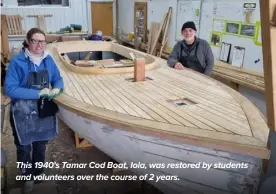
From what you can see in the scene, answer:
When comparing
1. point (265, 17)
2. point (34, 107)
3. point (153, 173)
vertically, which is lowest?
point (153, 173)

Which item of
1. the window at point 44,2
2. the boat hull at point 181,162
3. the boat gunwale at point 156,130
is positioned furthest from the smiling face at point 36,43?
the window at point 44,2

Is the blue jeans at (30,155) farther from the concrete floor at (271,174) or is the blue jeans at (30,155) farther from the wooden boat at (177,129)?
the concrete floor at (271,174)

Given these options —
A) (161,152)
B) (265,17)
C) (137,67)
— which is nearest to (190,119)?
(161,152)

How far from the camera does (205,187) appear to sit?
2.00 metres

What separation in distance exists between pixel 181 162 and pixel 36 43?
145cm

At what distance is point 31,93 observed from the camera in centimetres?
222

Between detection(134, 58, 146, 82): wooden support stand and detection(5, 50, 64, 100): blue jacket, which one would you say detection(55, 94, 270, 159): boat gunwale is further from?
detection(134, 58, 146, 82): wooden support stand

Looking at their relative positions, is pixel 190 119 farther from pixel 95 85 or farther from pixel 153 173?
pixel 95 85

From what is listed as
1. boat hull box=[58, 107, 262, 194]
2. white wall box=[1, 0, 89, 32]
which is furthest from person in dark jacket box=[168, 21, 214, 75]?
white wall box=[1, 0, 89, 32]

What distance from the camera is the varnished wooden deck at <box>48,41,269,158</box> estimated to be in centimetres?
186

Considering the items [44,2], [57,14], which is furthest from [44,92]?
[44,2]

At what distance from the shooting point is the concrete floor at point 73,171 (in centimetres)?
272

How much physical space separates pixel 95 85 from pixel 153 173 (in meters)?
1.23

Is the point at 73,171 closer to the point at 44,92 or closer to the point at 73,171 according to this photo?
the point at 73,171
